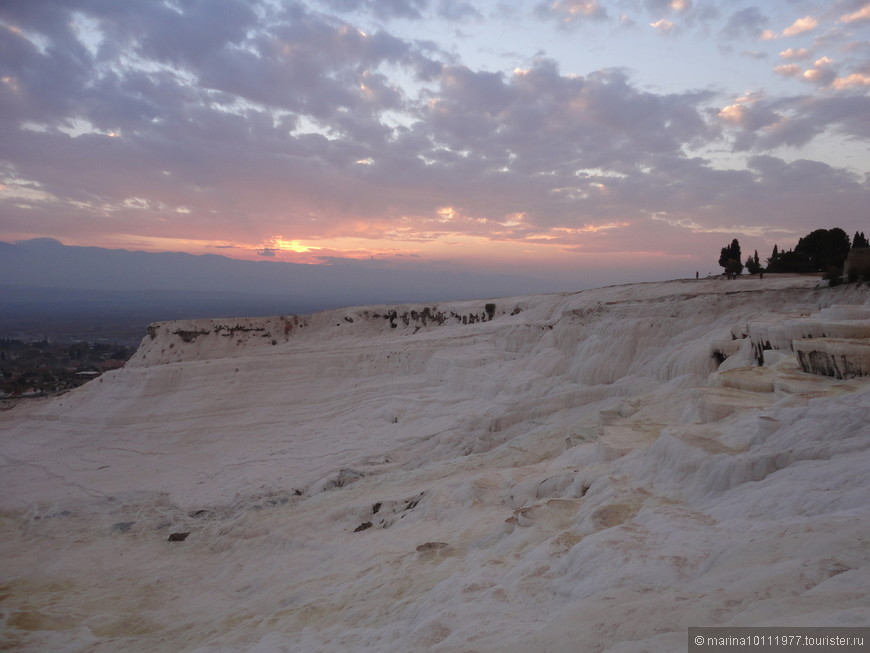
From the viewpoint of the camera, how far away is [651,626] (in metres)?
4.25

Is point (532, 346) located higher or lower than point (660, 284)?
lower

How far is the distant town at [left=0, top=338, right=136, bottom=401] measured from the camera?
45.1 meters

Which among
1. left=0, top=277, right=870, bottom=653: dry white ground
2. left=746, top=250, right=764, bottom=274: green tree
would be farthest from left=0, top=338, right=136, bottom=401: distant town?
left=746, top=250, right=764, bottom=274: green tree

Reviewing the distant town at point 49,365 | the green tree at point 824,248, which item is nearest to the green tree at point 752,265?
the green tree at point 824,248

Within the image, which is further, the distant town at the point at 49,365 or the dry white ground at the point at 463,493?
the distant town at the point at 49,365

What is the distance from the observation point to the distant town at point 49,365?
1774 inches

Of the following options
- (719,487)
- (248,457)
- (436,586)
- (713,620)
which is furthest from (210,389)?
(713,620)

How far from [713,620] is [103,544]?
15.9 m

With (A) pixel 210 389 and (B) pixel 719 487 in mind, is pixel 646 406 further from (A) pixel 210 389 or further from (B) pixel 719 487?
(A) pixel 210 389

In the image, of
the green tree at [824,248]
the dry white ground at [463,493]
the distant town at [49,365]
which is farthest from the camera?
the distant town at [49,365]

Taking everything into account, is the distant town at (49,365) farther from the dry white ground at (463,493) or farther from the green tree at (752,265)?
the green tree at (752,265)

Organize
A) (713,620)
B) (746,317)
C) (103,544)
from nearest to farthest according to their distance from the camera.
→ (713,620), (103,544), (746,317)

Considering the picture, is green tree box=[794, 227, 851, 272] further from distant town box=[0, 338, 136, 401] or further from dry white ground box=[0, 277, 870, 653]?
distant town box=[0, 338, 136, 401]

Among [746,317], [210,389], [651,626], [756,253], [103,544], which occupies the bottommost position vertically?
[103,544]
